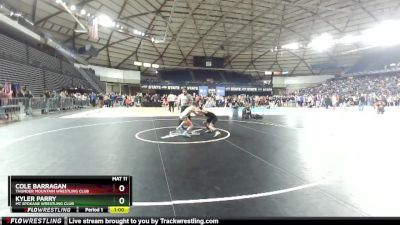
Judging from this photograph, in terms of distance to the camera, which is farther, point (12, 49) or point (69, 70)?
point (69, 70)

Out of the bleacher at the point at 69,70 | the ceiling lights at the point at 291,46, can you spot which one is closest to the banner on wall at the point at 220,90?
the ceiling lights at the point at 291,46

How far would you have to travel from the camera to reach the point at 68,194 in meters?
2.53

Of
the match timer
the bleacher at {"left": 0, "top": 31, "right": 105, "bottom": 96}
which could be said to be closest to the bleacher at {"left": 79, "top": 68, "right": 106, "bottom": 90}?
the bleacher at {"left": 0, "top": 31, "right": 105, "bottom": 96}

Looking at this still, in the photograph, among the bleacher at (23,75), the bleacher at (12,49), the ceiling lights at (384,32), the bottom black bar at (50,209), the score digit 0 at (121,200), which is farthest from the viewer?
the ceiling lights at (384,32)

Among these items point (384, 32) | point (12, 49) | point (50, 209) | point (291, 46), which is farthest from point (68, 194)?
point (291, 46)

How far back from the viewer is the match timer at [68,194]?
8.21 feet

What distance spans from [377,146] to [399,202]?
13.1 feet

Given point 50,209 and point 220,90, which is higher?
point 220,90

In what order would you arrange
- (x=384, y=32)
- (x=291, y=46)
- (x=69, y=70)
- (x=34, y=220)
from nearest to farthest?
(x=34, y=220) → (x=69, y=70) → (x=384, y=32) → (x=291, y=46)

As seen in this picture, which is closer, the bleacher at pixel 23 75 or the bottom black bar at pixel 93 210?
the bottom black bar at pixel 93 210

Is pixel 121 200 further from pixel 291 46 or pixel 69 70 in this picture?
pixel 291 46

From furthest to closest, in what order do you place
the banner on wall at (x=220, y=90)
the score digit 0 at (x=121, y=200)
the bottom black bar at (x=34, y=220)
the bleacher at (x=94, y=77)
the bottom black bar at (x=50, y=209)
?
the banner on wall at (x=220, y=90), the bleacher at (x=94, y=77), the score digit 0 at (x=121, y=200), the bottom black bar at (x=50, y=209), the bottom black bar at (x=34, y=220)

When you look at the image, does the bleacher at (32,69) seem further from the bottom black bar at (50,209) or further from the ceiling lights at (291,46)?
the ceiling lights at (291,46)

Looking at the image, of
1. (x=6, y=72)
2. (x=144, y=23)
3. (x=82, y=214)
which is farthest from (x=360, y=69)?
(x=82, y=214)
